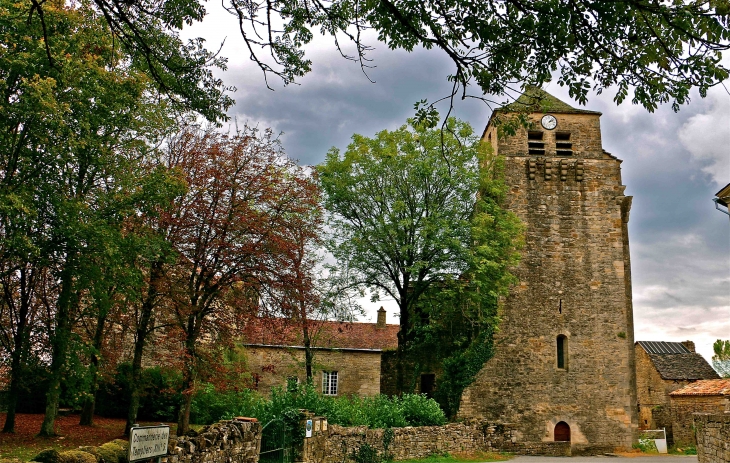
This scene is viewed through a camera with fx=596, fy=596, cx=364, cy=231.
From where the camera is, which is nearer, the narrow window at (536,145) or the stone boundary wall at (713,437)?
the stone boundary wall at (713,437)

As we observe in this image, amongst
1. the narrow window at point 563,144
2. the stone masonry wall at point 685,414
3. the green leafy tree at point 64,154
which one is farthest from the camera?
the stone masonry wall at point 685,414

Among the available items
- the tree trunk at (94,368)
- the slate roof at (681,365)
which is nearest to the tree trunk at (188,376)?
the tree trunk at (94,368)

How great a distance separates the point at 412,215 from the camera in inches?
1013

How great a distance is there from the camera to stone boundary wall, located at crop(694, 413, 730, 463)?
12.5m

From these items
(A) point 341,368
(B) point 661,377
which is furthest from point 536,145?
(B) point 661,377

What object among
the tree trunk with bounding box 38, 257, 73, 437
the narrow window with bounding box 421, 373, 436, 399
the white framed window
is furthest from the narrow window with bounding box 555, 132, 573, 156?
the tree trunk with bounding box 38, 257, 73, 437

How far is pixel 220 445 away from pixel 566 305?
19.0m

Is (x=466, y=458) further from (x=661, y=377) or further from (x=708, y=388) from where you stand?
(x=661, y=377)

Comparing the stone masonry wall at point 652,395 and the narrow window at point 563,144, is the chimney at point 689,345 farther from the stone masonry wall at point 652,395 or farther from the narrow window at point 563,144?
the narrow window at point 563,144

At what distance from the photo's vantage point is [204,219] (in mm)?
17391

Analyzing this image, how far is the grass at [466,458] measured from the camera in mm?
18938

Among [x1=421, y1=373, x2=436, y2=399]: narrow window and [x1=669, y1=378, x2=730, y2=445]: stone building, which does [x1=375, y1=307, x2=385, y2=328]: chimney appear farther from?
[x1=669, y1=378, x2=730, y2=445]: stone building

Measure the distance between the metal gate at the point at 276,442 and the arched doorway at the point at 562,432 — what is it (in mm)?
14310

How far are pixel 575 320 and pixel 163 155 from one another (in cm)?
1791
